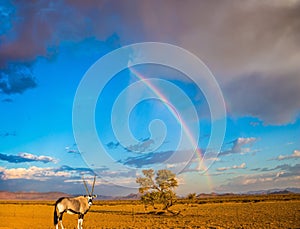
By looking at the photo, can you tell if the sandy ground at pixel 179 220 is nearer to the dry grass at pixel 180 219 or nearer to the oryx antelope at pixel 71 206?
the dry grass at pixel 180 219

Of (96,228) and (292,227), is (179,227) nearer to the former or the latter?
(96,228)

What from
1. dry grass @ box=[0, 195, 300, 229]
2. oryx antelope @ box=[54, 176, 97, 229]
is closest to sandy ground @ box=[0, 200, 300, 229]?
dry grass @ box=[0, 195, 300, 229]

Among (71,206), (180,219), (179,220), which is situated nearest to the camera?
(71,206)

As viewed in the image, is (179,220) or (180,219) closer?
(179,220)

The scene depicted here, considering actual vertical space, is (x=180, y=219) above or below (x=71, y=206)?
below

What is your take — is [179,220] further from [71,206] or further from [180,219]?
[71,206]

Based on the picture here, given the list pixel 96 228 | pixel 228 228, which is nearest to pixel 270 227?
pixel 228 228

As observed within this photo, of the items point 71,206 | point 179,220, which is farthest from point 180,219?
point 71,206

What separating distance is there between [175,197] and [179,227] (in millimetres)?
20799

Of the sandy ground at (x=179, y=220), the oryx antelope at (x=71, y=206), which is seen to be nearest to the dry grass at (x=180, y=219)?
the sandy ground at (x=179, y=220)

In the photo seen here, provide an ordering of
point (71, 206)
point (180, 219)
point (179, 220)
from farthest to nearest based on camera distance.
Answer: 1. point (180, 219)
2. point (179, 220)
3. point (71, 206)

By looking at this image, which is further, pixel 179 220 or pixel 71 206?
pixel 179 220

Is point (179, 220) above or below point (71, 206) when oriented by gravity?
below

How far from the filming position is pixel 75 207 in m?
26.0
